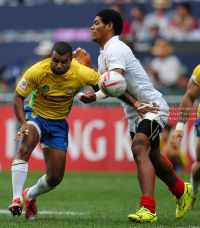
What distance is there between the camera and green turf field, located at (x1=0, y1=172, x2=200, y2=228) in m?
5.77

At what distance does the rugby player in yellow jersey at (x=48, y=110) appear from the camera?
5.90m

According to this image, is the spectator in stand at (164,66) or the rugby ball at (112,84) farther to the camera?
the spectator in stand at (164,66)

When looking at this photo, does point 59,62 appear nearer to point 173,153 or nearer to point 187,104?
point 187,104

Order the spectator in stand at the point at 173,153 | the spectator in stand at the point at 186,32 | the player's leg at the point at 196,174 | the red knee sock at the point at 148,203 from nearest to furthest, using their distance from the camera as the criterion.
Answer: the red knee sock at the point at 148,203, the player's leg at the point at 196,174, the spectator in stand at the point at 173,153, the spectator in stand at the point at 186,32

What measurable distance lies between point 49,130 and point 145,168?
1.29m

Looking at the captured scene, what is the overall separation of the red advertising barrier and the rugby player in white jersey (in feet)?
20.2

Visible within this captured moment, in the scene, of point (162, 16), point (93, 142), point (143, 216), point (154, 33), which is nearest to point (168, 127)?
point (93, 142)

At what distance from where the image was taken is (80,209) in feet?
23.8

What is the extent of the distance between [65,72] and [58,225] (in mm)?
1776

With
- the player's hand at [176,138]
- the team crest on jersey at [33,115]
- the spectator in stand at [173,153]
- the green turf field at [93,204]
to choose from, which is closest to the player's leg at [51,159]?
the team crest on jersey at [33,115]

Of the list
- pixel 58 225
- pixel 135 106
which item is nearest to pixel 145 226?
pixel 58 225

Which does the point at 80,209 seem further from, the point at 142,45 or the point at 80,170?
the point at 142,45

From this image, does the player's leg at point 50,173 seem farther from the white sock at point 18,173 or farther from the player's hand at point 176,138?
the player's hand at point 176,138

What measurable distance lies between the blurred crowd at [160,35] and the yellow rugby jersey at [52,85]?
7100mm
